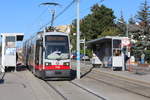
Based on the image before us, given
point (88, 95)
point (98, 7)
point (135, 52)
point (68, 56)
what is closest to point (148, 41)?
point (135, 52)

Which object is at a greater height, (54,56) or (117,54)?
(117,54)

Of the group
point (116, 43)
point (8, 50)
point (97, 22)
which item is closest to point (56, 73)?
point (8, 50)

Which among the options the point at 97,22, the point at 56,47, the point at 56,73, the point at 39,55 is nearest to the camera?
the point at 56,73

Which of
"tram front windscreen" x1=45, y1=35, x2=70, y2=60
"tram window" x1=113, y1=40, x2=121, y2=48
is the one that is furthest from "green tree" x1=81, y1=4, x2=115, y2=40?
"tram front windscreen" x1=45, y1=35, x2=70, y2=60

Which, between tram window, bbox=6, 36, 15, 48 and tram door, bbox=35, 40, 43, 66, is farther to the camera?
tram window, bbox=6, 36, 15, 48

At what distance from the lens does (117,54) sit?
27953 millimetres

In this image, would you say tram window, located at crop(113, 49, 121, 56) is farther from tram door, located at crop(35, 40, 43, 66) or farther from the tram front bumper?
the tram front bumper

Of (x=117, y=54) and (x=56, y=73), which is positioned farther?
(x=117, y=54)

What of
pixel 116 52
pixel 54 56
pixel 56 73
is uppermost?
pixel 116 52

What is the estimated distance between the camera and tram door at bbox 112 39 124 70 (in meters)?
27.8

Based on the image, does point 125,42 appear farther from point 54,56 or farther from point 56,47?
point 54,56

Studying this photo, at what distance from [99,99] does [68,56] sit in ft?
26.9

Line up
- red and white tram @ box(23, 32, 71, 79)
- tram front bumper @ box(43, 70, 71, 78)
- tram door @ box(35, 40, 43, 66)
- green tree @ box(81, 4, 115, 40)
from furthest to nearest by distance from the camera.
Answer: green tree @ box(81, 4, 115, 40) → tram door @ box(35, 40, 43, 66) → red and white tram @ box(23, 32, 71, 79) → tram front bumper @ box(43, 70, 71, 78)

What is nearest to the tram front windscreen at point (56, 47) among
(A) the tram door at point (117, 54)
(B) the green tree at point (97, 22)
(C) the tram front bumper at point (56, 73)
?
(C) the tram front bumper at point (56, 73)
